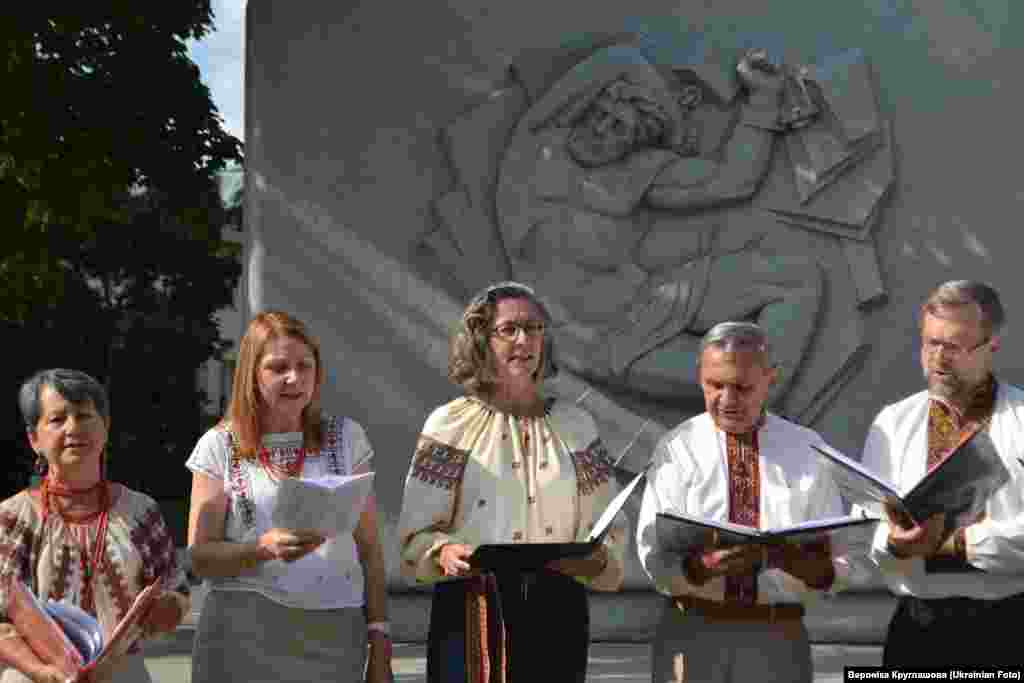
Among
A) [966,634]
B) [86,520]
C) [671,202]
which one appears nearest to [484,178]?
[671,202]

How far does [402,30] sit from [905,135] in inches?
92.9

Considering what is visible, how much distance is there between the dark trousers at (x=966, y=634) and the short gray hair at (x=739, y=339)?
2.41ft

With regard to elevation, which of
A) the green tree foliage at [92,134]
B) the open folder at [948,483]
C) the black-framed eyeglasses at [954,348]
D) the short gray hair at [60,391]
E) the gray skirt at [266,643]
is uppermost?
the green tree foliage at [92,134]

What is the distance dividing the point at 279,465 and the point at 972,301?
1.74 m

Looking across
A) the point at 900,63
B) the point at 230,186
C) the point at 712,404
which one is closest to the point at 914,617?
the point at 712,404

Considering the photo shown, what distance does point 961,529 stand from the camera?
129 inches

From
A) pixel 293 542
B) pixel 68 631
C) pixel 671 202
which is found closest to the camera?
pixel 68 631

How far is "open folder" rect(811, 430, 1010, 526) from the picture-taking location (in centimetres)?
301

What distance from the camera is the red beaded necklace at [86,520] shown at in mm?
3131

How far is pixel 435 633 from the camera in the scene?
11.1 feet

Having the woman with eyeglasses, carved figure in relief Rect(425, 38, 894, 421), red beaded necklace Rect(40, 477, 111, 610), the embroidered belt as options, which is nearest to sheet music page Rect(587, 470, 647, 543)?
the woman with eyeglasses

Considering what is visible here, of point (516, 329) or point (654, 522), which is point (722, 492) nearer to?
point (654, 522)

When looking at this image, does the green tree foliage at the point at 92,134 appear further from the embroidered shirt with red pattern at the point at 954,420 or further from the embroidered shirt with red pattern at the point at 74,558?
the embroidered shirt with red pattern at the point at 954,420

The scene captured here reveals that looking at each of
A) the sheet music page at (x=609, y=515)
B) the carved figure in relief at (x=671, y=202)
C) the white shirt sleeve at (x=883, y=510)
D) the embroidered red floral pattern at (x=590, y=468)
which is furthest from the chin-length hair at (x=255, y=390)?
the carved figure in relief at (x=671, y=202)
